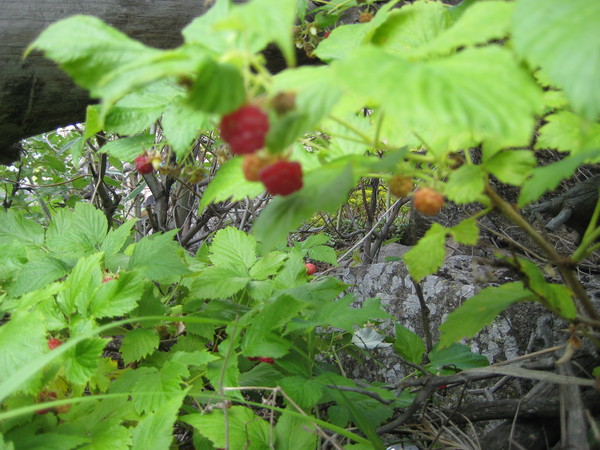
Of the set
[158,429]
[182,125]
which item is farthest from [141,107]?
[158,429]

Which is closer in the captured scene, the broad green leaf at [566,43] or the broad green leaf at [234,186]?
the broad green leaf at [566,43]

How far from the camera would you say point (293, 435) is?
2.73ft

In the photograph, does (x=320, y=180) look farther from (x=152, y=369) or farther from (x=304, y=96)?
(x=152, y=369)

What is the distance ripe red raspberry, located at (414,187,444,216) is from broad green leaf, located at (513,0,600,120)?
18 cm

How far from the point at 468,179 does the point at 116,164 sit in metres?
2.16

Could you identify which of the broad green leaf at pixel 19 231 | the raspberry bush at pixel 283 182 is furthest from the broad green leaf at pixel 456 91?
the broad green leaf at pixel 19 231

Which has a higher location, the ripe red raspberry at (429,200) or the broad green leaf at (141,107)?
the broad green leaf at (141,107)

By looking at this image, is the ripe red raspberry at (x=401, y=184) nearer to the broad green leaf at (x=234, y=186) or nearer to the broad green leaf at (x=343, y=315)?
the broad green leaf at (x=234, y=186)

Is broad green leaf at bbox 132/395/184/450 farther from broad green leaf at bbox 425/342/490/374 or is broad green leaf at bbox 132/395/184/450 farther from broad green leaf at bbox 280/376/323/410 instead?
broad green leaf at bbox 425/342/490/374

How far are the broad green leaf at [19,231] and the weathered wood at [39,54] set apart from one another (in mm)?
313

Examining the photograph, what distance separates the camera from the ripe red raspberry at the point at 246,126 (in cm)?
38

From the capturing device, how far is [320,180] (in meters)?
0.48

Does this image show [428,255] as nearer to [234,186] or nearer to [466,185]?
[466,185]

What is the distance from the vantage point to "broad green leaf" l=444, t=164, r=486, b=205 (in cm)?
49
